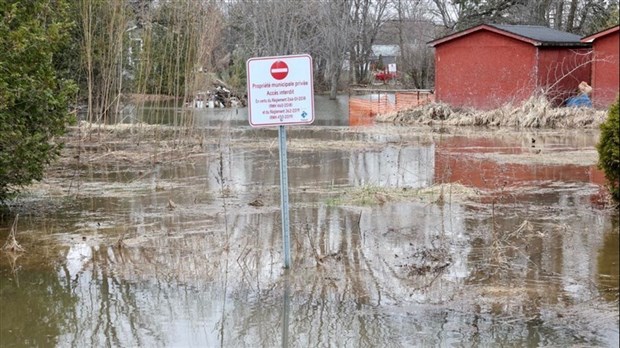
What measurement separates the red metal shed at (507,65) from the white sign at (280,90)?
2256cm

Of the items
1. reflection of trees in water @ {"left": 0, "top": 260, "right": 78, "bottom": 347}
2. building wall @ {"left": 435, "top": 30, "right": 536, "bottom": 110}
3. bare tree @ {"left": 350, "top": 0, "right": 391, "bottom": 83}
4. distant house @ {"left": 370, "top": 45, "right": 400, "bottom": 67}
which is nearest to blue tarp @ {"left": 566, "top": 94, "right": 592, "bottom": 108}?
building wall @ {"left": 435, "top": 30, "right": 536, "bottom": 110}

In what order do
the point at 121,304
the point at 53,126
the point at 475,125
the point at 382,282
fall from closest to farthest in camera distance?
the point at 121,304, the point at 382,282, the point at 53,126, the point at 475,125

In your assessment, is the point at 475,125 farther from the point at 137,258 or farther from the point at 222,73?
the point at 222,73

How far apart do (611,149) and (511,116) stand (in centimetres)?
2423

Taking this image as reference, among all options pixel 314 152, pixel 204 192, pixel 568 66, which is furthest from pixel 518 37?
pixel 204 192

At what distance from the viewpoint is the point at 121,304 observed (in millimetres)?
6895

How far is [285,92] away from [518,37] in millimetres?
24135

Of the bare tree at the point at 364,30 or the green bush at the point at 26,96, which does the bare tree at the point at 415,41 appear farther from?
the green bush at the point at 26,96

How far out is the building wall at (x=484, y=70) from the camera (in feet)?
98.4

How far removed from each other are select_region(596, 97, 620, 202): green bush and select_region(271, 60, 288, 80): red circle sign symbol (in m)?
4.11

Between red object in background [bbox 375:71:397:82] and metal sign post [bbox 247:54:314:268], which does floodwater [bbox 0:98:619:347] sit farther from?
red object in background [bbox 375:71:397:82]

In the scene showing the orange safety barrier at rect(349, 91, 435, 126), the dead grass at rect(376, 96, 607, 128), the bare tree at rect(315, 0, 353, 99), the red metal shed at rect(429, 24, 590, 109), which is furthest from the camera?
the bare tree at rect(315, 0, 353, 99)

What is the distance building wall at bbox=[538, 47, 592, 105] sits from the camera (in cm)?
2952

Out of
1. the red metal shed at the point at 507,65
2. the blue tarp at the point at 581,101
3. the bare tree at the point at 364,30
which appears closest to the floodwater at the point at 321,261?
the blue tarp at the point at 581,101
